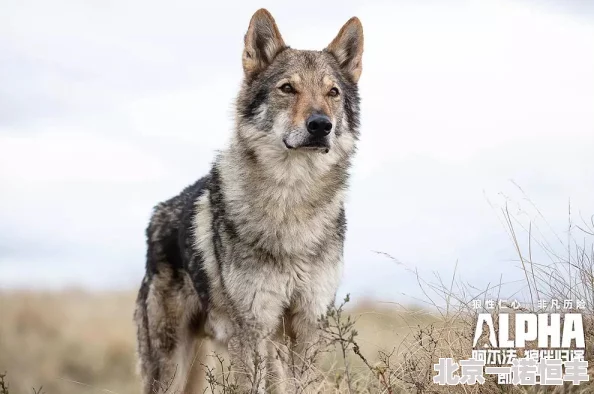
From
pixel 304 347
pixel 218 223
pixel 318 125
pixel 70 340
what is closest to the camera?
pixel 318 125

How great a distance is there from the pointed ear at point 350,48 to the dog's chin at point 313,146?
1.03m

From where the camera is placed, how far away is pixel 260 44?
662cm

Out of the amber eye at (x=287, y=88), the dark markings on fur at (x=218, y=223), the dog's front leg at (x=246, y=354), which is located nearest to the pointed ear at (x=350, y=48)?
the amber eye at (x=287, y=88)

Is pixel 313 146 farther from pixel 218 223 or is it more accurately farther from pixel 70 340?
pixel 70 340

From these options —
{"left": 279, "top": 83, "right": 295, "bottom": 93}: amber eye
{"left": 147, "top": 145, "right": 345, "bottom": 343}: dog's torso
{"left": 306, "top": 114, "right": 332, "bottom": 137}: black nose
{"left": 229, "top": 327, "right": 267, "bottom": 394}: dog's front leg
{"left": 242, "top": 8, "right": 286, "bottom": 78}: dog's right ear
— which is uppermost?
{"left": 242, "top": 8, "right": 286, "bottom": 78}: dog's right ear

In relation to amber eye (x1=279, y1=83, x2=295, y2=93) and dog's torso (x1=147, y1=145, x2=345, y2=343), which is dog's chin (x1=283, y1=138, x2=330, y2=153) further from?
amber eye (x1=279, y1=83, x2=295, y2=93)

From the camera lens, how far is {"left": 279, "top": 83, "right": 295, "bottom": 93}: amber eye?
6.20m

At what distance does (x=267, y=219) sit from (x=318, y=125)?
88 centimetres

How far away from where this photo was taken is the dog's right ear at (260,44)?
6504 mm

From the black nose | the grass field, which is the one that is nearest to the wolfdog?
the black nose

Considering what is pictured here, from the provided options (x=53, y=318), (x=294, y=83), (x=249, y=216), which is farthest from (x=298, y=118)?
(x=53, y=318)

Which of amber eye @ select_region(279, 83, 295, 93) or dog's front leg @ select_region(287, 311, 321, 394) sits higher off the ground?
amber eye @ select_region(279, 83, 295, 93)

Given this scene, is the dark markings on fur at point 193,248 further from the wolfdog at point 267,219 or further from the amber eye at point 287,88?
the amber eye at point 287,88

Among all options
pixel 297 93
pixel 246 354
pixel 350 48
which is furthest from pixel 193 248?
pixel 350 48
